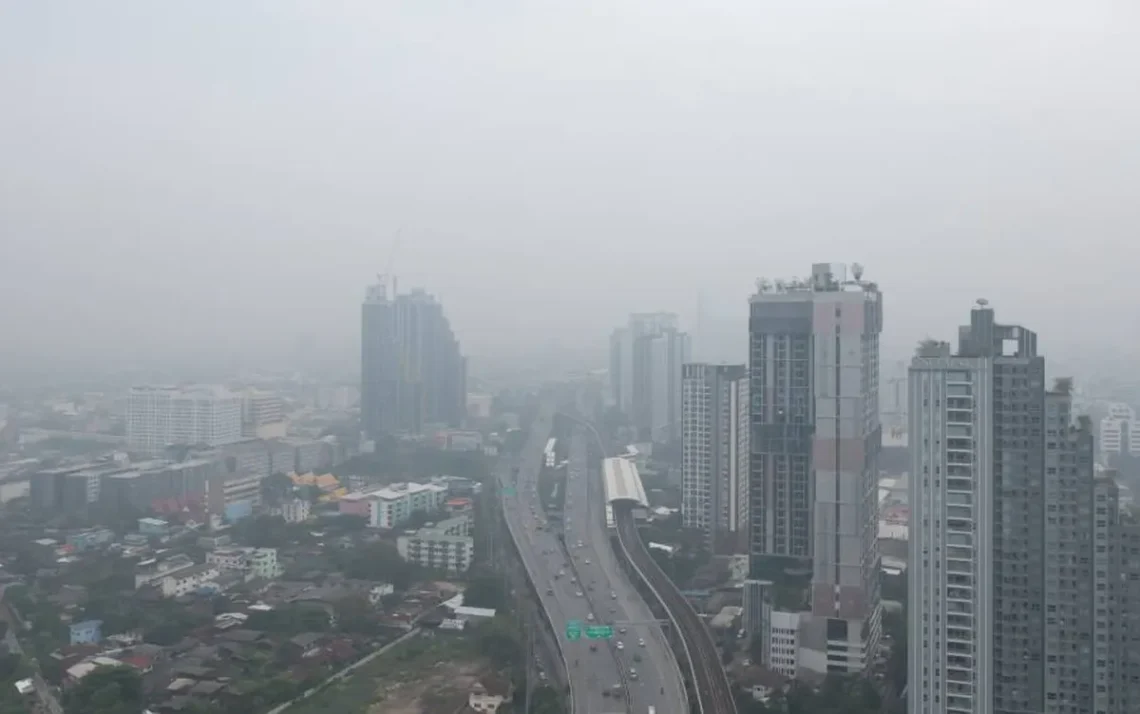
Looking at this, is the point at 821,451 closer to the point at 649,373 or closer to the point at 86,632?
the point at 86,632

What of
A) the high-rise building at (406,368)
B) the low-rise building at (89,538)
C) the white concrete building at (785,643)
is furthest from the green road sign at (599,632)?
the high-rise building at (406,368)

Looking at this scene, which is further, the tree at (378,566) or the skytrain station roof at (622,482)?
the skytrain station roof at (622,482)

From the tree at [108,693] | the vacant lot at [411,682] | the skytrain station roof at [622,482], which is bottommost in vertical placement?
the vacant lot at [411,682]

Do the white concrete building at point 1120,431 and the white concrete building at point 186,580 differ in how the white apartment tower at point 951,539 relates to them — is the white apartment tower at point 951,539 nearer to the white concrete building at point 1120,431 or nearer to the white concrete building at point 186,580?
the white concrete building at point 1120,431

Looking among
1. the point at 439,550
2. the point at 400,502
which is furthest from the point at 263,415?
the point at 439,550

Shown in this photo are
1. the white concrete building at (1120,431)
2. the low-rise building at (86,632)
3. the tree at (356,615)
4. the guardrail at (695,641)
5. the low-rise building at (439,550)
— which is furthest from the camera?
the low-rise building at (439,550)

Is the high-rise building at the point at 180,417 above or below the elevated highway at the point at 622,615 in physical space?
above

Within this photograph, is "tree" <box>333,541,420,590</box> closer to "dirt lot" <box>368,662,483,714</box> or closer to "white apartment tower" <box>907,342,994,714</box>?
"dirt lot" <box>368,662,483,714</box>
